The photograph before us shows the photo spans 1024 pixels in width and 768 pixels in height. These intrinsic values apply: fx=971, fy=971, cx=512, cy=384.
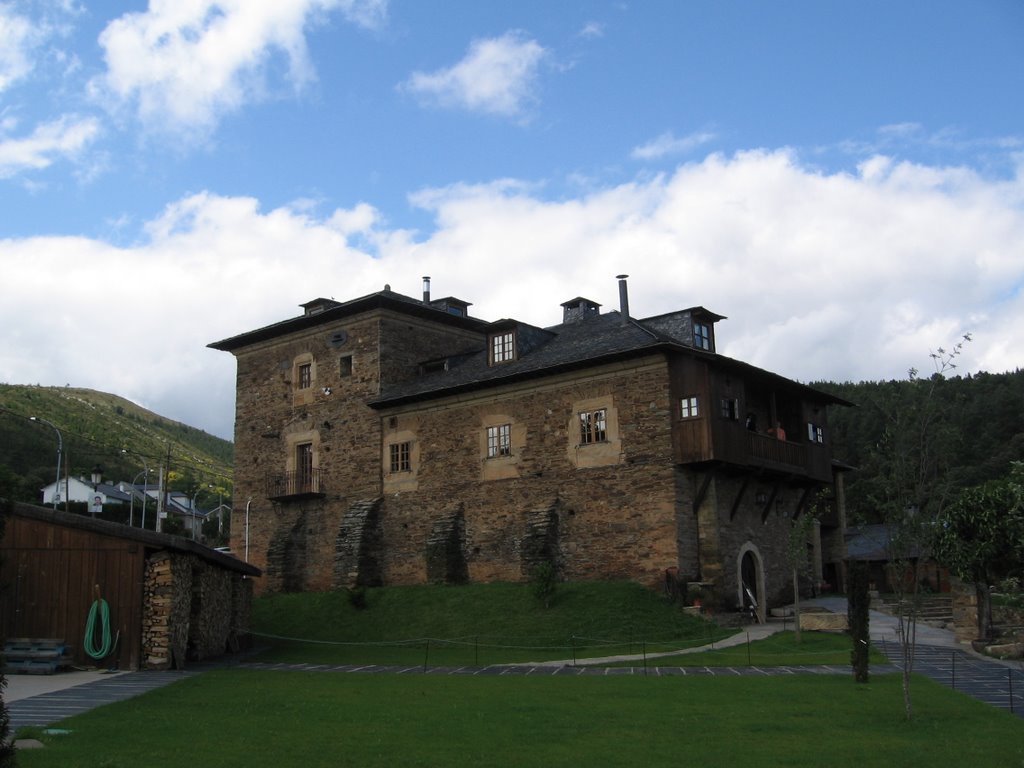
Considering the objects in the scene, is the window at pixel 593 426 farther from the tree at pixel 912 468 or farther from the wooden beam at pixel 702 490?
the tree at pixel 912 468

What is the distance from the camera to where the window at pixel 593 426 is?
1162 inches

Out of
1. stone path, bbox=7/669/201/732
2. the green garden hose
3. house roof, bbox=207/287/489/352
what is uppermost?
house roof, bbox=207/287/489/352

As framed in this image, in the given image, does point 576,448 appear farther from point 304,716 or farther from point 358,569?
point 304,716

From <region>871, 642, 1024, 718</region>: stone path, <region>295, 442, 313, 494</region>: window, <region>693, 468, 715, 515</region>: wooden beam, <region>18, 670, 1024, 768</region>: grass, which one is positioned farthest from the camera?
<region>295, 442, 313, 494</region>: window

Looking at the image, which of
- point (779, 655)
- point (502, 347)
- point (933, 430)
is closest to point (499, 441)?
point (502, 347)

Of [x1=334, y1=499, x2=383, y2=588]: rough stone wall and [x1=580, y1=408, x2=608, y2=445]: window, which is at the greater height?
[x1=580, y1=408, x2=608, y2=445]: window

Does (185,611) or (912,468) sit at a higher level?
(912,468)

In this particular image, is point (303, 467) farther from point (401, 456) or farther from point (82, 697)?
point (82, 697)

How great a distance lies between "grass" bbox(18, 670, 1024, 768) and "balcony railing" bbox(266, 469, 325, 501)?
64.4 feet

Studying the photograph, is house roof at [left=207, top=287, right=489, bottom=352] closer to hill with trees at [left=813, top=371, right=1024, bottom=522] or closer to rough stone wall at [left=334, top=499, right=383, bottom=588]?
rough stone wall at [left=334, top=499, right=383, bottom=588]

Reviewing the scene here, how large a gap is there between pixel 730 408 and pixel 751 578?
5527 millimetres

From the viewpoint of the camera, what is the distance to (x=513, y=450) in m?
31.6

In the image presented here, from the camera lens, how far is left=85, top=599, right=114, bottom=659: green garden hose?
19906 millimetres

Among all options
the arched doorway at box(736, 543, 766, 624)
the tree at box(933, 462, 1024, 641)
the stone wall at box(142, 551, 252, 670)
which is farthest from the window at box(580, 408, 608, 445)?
the stone wall at box(142, 551, 252, 670)
